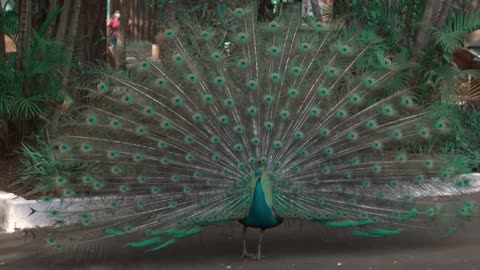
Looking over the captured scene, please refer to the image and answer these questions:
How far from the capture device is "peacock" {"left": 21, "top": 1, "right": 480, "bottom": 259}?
6074 mm

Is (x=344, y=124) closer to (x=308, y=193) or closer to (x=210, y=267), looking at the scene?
(x=308, y=193)

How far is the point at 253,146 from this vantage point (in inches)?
245

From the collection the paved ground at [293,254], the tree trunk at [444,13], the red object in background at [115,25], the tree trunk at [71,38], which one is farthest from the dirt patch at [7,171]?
the red object in background at [115,25]

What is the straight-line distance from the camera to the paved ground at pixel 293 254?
6250mm

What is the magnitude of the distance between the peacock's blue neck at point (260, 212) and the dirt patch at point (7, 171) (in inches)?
143

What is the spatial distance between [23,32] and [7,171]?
166cm

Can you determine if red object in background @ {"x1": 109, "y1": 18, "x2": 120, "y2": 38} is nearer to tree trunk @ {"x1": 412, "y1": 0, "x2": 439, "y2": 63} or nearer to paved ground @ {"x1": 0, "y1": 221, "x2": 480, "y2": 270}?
tree trunk @ {"x1": 412, "y1": 0, "x2": 439, "y2": 63}

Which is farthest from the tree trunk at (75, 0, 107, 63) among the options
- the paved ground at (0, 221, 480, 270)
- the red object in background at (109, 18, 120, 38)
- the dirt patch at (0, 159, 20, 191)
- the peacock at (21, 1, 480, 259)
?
the red object in background at (109, 18, 120, 38)

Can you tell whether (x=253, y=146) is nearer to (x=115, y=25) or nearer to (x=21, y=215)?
(x=21, y=215)

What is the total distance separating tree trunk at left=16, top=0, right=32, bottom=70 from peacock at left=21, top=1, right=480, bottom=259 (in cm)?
268

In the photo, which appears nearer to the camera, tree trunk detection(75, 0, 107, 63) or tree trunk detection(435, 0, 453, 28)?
tree trunk detection(435, 0, 453, 28)

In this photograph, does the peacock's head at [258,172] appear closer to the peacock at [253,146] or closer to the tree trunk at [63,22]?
the peacock at [253,146]

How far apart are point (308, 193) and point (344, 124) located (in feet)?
2.25

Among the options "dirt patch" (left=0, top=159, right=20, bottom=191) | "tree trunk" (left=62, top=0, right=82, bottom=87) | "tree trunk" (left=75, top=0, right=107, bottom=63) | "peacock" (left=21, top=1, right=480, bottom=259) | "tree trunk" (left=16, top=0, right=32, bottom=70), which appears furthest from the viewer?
Answer: "tree trunk" (left=75, top=0, right=107, bottom=63)
